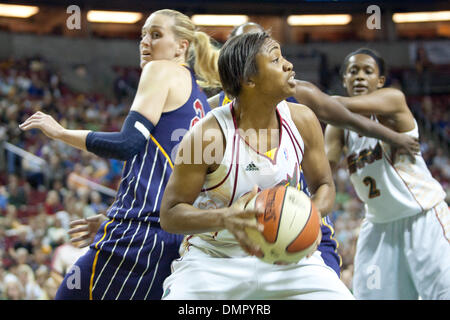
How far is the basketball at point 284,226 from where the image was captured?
205 centimetres

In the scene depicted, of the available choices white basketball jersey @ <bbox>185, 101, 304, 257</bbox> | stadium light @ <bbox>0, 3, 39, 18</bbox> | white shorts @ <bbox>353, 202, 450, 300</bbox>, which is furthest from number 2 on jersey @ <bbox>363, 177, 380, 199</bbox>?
stadium light @ <bbox>0, 3, 39, 18</bbox>

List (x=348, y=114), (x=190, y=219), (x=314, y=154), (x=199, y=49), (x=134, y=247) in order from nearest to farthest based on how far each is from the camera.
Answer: (x=190, y=219)
(x=314, y=154)
(x=134, y=247)
(x=199, y=49)
(x=348, y=114)

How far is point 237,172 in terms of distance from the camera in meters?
2.33

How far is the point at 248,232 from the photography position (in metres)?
2.06

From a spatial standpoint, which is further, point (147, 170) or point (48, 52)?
point (48, 52)

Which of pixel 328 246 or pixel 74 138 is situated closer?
pixel 74 138

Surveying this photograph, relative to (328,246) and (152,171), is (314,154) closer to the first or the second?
(328,246)

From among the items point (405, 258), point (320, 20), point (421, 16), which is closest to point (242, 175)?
point (405, 258)

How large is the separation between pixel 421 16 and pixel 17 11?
14.8 m

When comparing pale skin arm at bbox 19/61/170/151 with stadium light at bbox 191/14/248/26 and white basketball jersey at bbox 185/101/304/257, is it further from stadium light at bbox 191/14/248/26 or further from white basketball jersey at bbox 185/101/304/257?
stadium light at bbox 191/14/248/26
